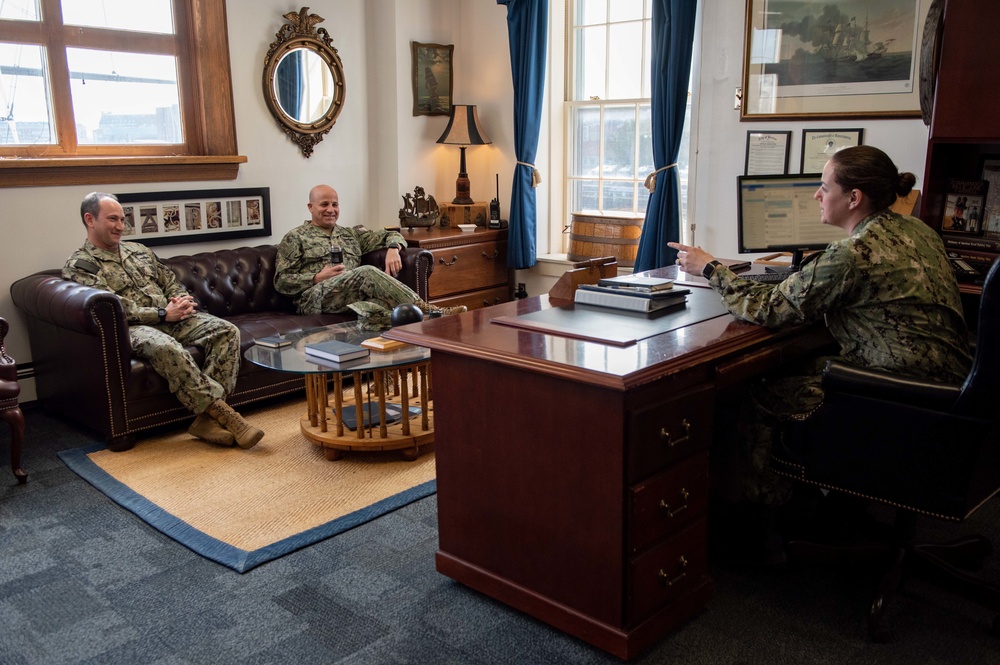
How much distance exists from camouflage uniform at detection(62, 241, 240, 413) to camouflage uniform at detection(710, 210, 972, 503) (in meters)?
2.47

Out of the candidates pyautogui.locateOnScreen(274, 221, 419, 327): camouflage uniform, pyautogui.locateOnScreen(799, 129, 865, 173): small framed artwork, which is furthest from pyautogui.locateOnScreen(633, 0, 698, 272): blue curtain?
pyautogui.locateOnScreen(274, 221, 419, 327): camouflage uniform

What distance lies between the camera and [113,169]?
175 inches

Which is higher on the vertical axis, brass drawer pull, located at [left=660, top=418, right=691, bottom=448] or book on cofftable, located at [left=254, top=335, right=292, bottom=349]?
brass drawer pull, located at [left=660, top=418, right=691, bottom=448]

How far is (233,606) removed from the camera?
8.13 ft

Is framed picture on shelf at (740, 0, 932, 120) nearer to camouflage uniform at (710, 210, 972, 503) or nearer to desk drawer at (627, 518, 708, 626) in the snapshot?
camouflage uniform at (710, 210, 972, 503)

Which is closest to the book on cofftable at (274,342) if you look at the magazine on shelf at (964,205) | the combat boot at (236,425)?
the combat boot at (236,425)

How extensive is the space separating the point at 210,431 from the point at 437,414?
1.72 meters

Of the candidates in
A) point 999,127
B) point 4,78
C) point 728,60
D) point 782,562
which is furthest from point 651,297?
point 4,78

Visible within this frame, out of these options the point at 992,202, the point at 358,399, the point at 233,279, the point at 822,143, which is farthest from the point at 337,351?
the point at 992,202

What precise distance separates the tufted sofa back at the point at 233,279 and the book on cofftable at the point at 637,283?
2.42 metres

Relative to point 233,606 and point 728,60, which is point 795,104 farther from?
point 233,606

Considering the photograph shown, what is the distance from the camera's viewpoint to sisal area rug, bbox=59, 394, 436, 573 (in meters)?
2.92

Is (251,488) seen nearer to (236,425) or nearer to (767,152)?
(236,425)

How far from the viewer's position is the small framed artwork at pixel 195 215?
456 cm
